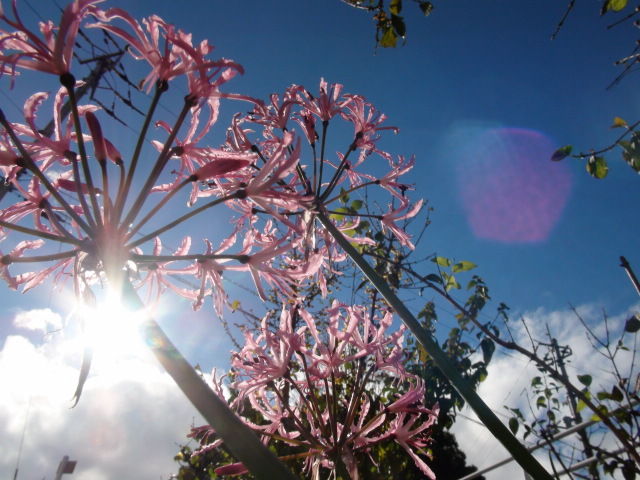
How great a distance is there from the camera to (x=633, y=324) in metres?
2.60

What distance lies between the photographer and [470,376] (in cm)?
574

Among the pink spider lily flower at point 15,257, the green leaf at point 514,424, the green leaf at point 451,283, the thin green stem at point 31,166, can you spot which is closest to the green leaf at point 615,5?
the green leaf at point 451,283

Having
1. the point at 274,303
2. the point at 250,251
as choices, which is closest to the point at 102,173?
the point at 250,251

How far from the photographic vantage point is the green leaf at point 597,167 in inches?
116

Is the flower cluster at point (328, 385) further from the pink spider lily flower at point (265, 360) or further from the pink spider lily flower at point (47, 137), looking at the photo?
the pink spider lily flower at point (47, 137)

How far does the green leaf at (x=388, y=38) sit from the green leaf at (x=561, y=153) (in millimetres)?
1300

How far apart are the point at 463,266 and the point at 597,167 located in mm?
1079

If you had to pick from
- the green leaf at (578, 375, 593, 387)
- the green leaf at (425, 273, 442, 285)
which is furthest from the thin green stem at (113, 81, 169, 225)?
the green leaf at (578, 375, 593, 387)

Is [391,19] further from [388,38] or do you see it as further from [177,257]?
[177,257]

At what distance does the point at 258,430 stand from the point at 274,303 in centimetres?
711

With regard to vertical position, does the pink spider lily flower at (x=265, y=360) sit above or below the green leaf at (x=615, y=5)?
below

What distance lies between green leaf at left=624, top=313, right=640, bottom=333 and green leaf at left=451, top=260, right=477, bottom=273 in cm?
96

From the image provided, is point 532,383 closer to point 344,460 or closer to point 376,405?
point 376,405

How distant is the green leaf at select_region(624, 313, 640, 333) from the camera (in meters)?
2.57
